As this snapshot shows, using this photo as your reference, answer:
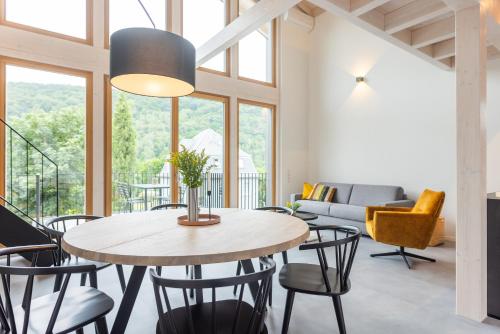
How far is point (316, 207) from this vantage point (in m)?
5.75

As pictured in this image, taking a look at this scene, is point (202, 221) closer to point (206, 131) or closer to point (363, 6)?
point (363, 6)

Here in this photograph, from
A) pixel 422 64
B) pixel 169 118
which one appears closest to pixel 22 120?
pixel 169 118

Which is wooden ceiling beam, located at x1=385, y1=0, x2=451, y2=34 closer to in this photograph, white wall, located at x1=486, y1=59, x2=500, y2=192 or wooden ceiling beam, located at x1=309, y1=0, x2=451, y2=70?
wooden ceiling beam, located at x1=309, y1=0, x2=451, y2=70

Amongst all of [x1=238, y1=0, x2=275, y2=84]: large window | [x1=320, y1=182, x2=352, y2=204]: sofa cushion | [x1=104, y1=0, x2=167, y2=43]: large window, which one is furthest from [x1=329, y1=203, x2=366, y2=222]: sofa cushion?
[x1=104, y1=0, x2=167, y2=43]: large window

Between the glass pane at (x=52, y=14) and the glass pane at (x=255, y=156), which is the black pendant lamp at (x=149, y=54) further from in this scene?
the glass pane at (x=255, y=156)

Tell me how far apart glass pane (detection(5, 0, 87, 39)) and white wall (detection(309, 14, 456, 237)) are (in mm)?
4492

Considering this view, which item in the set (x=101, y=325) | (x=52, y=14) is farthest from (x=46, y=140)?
(x=101, y=325)

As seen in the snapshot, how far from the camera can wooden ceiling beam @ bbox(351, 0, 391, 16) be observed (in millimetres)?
2912

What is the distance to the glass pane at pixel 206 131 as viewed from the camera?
18.1 feet

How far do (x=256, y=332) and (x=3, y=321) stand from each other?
102 cm

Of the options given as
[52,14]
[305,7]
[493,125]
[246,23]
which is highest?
[305,7]

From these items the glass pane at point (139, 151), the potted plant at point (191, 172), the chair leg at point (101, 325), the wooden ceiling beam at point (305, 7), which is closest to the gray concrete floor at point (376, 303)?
the chair leg at point (101, 325)

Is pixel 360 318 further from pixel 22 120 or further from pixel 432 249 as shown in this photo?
pixel 22 120

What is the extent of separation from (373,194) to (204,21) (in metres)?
4.23
